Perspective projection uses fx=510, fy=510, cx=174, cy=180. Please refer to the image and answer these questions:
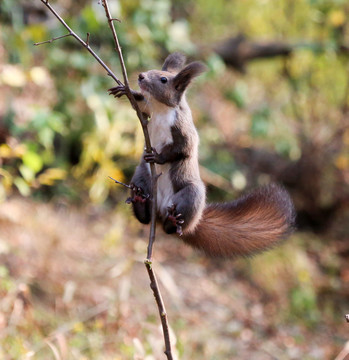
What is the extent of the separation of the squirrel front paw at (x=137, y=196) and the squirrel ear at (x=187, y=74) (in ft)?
1.36

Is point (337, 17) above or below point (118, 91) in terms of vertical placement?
below

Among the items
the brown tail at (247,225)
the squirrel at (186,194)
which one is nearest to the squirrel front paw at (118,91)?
the squirrel at (186,194)

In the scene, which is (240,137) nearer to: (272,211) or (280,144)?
(280,144)

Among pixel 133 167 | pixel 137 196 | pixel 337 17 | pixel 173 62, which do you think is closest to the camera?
pixel 137 196

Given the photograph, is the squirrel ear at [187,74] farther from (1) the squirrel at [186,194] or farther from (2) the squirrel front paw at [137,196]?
(2) the squirrel front paw at [137,196]

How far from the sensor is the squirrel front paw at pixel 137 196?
194 centimetres

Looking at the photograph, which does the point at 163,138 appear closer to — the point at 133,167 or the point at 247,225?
the point at 247,225

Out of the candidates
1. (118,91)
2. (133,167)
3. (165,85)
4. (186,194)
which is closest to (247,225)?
(186,194)

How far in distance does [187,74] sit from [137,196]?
492 mm

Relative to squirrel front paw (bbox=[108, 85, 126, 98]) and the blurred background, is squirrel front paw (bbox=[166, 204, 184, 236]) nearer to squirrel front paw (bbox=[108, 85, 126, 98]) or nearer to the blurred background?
squirrel front paw (bbox=[108, 85, 126, 98])

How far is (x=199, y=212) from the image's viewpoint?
1955 millimetres

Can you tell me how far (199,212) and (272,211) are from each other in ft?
1.17

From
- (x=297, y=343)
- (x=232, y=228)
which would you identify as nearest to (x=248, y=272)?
(x=297, y=343)

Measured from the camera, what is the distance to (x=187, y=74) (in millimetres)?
1869
